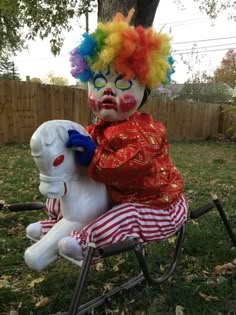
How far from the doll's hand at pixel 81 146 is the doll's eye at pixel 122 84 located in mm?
374

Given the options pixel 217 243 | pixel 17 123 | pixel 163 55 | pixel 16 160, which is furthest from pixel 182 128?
pixel 163 55

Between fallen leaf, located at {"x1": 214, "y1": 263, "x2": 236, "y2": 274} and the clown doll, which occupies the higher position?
the clown doll

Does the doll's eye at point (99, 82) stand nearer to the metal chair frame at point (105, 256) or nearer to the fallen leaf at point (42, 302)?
the metal chair frame at point (105, 256)

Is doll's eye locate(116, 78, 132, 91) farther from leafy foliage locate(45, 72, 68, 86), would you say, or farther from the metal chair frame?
leafy foliage locate(45, 72, 68, 86)

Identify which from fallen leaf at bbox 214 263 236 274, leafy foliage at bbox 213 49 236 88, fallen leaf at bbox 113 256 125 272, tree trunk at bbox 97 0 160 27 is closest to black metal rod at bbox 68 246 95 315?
fallen leaf at bbox 113 256 125 272

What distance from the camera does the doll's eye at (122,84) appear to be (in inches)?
75.9

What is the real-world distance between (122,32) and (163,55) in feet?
0.92

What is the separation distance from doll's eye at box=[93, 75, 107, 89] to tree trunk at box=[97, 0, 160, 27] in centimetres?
322

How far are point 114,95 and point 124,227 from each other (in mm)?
694

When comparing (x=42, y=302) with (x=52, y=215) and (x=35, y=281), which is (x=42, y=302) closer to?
(x=35, y=281)

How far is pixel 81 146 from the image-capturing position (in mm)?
1708

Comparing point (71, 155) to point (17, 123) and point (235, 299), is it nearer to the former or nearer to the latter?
point (235, 299)

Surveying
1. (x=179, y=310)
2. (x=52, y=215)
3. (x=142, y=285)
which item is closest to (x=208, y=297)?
(x=179, y=310)

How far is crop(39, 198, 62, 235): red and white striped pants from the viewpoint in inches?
79.7
